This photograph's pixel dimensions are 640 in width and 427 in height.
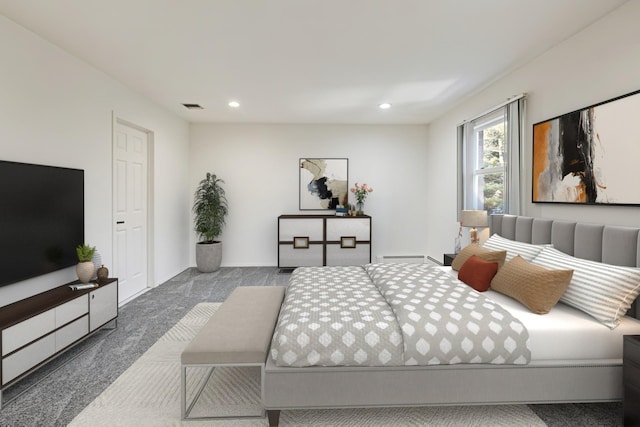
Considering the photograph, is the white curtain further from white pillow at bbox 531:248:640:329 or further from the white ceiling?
white pillow at bbox 531:248:640:329

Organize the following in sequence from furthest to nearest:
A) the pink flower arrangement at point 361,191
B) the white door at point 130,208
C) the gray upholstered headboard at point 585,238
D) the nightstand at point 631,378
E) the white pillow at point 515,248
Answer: the pink flower arrangement at point 361,191 < the white door at point 130,208 < the white pillow at point 515,248 < the gray upholstered headboard at point 585,238 < the nightstand at point 631,378

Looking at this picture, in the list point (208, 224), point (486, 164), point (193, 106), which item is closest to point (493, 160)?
point (486, 164)

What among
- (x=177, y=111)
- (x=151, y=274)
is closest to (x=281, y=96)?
(x=177, y=111)

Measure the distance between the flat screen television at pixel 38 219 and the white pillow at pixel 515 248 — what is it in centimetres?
394

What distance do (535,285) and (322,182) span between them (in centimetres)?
427

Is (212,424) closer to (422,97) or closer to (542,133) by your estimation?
(542,133)

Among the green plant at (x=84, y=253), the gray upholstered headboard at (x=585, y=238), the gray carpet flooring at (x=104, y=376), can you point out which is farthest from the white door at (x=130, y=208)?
the gray upholstered headboard at (x=585, y=238)

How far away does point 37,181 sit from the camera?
267 cm

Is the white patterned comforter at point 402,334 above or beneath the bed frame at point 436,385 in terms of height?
above

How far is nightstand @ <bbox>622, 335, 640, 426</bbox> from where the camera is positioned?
170 cm

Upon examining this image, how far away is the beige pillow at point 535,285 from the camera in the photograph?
6.90 feet

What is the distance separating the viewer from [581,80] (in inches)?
106

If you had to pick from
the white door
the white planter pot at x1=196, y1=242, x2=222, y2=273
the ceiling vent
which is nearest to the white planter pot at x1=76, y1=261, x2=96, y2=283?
the white door

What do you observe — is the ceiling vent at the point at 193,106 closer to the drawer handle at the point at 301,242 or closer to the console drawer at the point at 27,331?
the drawer handle at the point at 301,242
